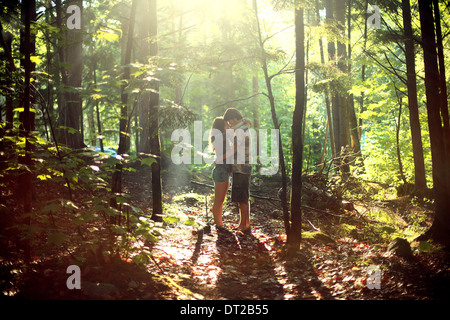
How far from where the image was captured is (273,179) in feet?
41.8

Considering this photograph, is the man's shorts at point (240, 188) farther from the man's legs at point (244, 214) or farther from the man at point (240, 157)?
the man's legs at point (244, 214)

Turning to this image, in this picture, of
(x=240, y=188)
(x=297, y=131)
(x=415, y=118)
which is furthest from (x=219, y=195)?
(x=415, y=118)

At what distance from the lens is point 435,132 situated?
204 inches

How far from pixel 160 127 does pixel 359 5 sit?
471 inches

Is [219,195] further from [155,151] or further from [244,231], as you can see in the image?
[155,151]

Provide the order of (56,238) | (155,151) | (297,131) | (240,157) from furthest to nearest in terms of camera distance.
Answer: (240,157) < (155,151) < (297,131) < (56,238)

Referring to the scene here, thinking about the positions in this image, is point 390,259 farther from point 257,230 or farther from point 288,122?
point 288,122

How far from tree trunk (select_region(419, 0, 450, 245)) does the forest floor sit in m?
0.63

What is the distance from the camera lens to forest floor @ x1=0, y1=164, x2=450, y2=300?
3.44 metres

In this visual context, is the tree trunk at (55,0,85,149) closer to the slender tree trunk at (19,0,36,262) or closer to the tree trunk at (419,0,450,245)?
the slender tree trunk at (19,0,36,262)

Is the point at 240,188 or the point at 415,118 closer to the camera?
the point at 240,188

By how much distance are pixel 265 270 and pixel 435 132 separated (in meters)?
3.54

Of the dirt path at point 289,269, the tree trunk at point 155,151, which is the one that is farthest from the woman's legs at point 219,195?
the tree trunk at point 155,151
